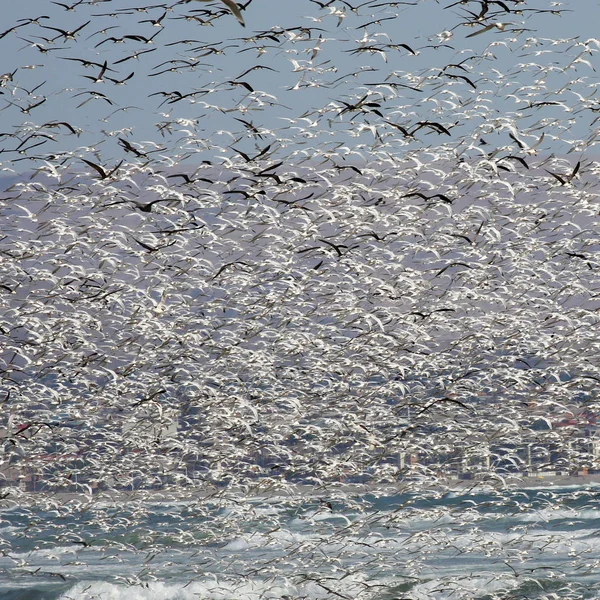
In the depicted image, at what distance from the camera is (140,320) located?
2075 centimetres

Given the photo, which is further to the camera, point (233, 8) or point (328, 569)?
point (328, 569)

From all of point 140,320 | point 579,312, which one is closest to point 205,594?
point 140,320

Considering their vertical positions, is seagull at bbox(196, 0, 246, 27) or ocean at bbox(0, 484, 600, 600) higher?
seagull at bbox(196, 0, 246, 27)

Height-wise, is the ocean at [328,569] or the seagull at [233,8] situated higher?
the seagull at [233,8]

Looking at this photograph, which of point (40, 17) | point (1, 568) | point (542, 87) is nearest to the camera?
point (40, 17)

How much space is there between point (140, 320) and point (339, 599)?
27.9 ft

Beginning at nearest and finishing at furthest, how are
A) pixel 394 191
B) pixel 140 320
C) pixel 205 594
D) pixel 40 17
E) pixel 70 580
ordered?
pixel 40 17 → pixel 394 191 → pixel 140 320 → pixel 205 594 → pixel 70 580

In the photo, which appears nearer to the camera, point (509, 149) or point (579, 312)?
point (509, 149)

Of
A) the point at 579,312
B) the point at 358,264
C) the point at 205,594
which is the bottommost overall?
the point at 205,594

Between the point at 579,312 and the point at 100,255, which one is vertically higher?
the point at 100,255

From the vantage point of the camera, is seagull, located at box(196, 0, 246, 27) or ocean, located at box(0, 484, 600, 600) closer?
seagull, located at box(196, 0, 246, 27)

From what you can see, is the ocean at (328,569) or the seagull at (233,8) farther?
the ocean at (328,569)

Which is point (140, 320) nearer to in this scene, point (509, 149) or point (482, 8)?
point (509, 149)

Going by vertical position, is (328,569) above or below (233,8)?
below
